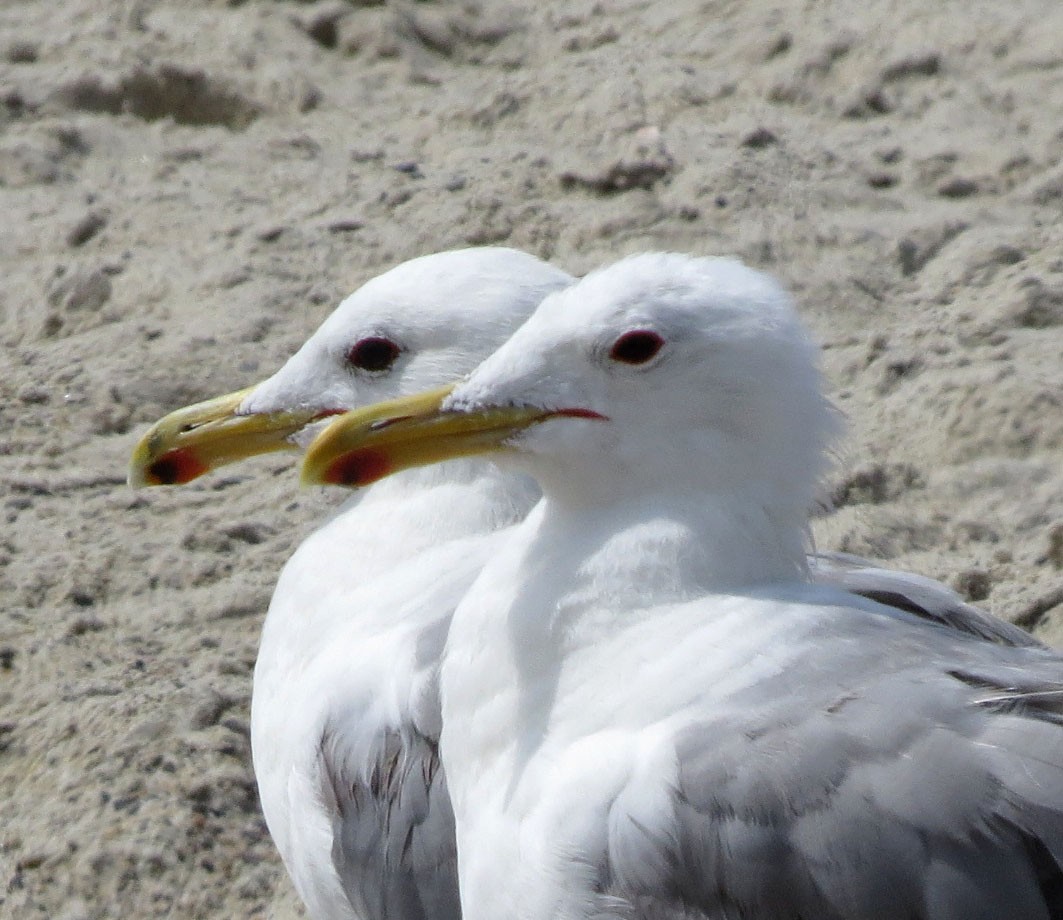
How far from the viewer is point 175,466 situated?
160 inches

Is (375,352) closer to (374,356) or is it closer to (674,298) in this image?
(374,356)

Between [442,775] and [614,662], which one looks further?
[442,775]

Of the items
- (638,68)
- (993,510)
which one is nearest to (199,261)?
(638,68)

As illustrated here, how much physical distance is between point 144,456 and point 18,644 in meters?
0.93

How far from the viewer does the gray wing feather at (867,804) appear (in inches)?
105

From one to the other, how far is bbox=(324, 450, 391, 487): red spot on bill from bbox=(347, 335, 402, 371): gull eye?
75 cm

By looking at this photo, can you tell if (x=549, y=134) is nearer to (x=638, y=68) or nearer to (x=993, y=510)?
(x=638, y=68)

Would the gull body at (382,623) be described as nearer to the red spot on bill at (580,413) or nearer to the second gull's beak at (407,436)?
the second gull's beak at (407,436)

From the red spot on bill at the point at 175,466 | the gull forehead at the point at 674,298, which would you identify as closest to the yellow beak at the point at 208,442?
the red spot on bill at the point at 175,466

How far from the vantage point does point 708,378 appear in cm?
312

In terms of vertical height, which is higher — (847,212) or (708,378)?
(708,378)

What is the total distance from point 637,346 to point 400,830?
103 centimetres

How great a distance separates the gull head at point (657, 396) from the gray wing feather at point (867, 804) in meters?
0.41

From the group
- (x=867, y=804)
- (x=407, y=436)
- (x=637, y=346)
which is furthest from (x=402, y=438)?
(x=867, y=804)
